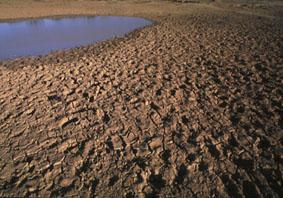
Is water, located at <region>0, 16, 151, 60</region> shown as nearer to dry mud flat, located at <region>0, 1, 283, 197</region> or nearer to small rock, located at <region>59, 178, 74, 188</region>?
dry mud flat, located at <region>0, 1, 283, 197</region>

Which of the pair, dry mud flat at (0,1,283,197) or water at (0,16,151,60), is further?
water at (0,16,151,60)

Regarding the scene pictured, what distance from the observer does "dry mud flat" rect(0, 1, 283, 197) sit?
12.8ft

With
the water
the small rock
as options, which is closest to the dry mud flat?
the small rock

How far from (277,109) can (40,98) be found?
5.59 m

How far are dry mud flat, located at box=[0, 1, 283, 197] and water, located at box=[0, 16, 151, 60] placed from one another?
8.94 feet

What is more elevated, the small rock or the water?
the small rock

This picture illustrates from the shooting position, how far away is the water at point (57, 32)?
37.8ft

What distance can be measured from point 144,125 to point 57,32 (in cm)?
1131

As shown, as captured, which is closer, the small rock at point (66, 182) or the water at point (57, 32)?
the small rock at point (66, 182)

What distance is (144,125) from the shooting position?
17.0 ft

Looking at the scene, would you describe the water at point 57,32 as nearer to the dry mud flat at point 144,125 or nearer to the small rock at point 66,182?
the dry mud flat at point 144,125

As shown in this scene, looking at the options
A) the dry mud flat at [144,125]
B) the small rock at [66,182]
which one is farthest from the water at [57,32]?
the small rock at [66,182]

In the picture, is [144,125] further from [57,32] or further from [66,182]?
[57,32]

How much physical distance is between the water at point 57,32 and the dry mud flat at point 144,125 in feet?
8.94
